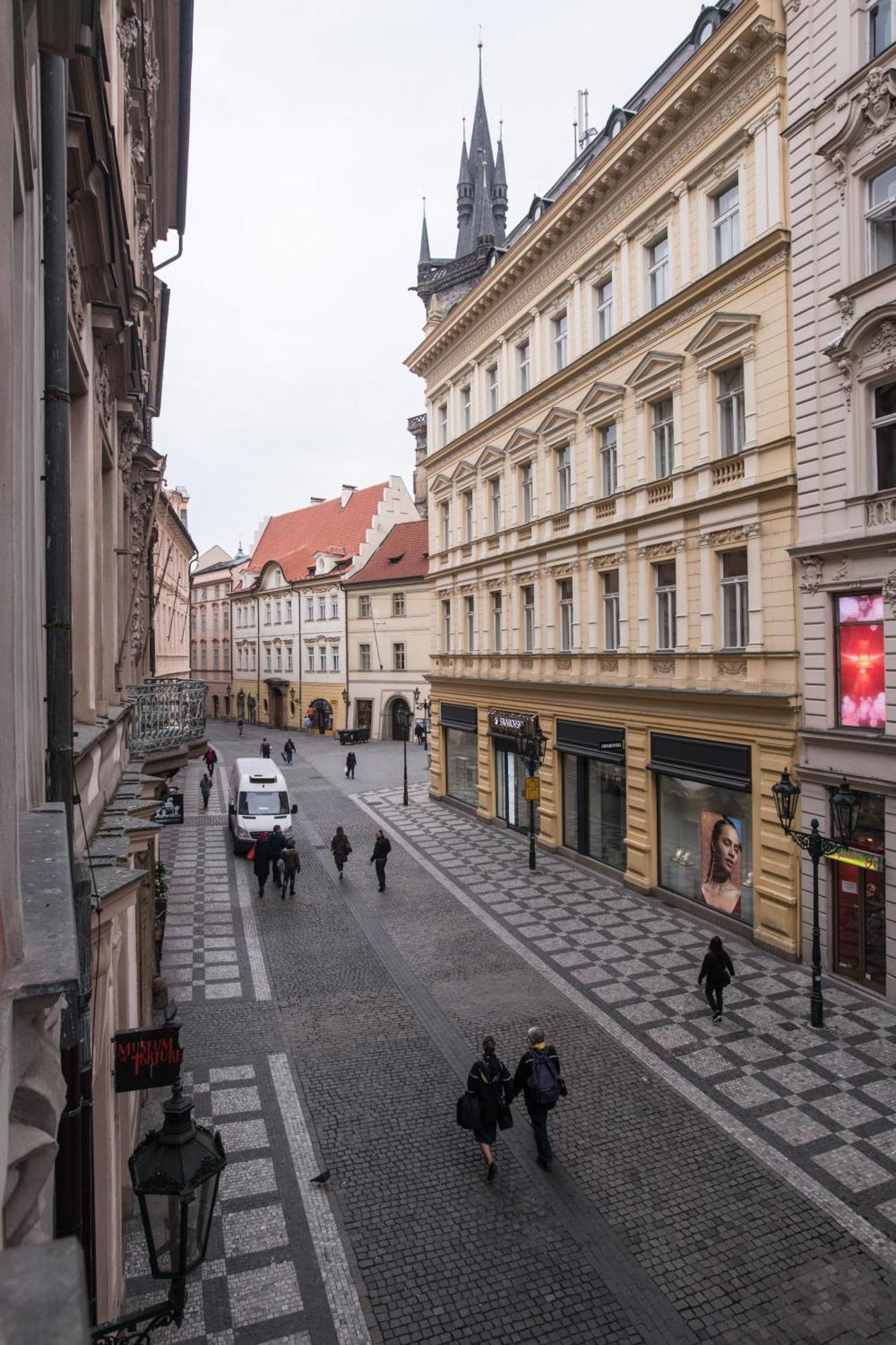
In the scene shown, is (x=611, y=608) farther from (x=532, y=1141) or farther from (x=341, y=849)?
A: (x=532, y=1141)

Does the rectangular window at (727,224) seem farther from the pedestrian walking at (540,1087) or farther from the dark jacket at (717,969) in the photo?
the pedestrian walking at (540,1087)

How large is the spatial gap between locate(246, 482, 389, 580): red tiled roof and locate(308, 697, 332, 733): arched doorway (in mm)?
9021

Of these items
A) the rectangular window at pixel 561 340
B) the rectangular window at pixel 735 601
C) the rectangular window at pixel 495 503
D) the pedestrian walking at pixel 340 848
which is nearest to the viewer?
the rectangular window at pixel 735 601

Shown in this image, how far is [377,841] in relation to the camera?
20.3 metres

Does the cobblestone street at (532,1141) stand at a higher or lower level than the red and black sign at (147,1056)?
lower

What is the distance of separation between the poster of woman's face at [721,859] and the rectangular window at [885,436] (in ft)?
22.8

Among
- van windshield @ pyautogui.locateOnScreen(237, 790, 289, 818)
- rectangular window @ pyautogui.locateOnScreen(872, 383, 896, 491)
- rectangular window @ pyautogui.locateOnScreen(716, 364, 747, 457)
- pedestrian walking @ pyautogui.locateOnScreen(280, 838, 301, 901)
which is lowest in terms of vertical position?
pedestrian walking @ pyautogui.locateOnScreen(280, 838, 301, 901)

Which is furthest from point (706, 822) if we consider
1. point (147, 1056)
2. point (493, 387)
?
point (493, 387)

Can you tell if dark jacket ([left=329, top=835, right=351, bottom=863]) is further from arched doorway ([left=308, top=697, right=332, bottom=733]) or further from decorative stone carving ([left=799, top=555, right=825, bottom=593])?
arched doorway ([left=308, top=697, right=332, bottom=733])

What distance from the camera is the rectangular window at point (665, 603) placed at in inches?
741

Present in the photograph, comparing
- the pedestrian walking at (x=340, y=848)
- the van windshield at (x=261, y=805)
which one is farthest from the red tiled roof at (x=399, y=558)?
the pedestrian walking at (x=340, y=848)

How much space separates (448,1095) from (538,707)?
1465cm

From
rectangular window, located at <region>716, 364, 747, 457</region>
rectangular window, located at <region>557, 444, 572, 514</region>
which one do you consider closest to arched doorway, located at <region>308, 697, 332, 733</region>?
rectangular window, located at <region>557, 444, 572, 514</region>

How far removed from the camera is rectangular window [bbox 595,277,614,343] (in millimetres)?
21078
